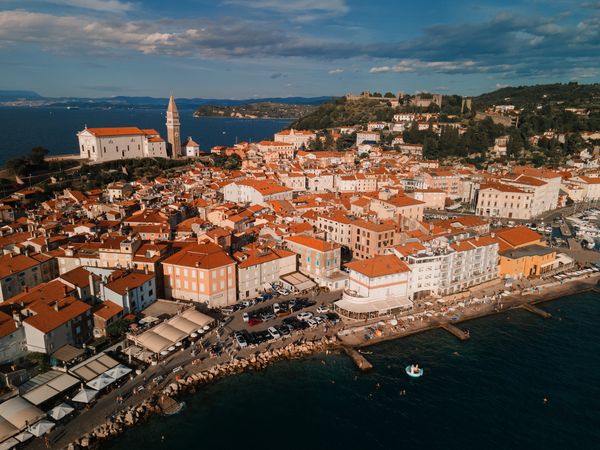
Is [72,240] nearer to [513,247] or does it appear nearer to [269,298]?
[269,298]

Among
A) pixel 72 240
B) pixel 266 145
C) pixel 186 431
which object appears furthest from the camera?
pixel 266 145

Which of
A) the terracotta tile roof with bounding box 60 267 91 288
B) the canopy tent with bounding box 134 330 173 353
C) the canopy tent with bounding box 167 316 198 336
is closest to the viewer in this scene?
the canopy tent with bounding box 134 330 173 353

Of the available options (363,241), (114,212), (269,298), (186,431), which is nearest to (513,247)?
(363,241)

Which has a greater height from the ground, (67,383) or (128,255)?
(128,255)

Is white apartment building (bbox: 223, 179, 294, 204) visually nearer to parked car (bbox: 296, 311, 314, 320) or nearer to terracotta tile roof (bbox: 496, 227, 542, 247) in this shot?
parked car (bbox: 296, 311, 314, 320)

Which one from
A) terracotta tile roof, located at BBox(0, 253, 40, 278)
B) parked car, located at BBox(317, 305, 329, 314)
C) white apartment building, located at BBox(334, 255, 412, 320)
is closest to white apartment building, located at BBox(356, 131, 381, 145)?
white apartment building, located at BBox(334, 255, 412, 320)

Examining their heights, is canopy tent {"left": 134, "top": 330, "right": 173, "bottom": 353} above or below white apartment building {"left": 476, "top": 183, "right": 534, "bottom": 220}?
below

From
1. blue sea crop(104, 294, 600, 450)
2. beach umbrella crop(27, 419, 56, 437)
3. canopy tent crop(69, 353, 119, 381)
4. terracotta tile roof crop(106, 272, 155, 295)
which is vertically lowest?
blue sea crop(104, 294, 600, 450)
